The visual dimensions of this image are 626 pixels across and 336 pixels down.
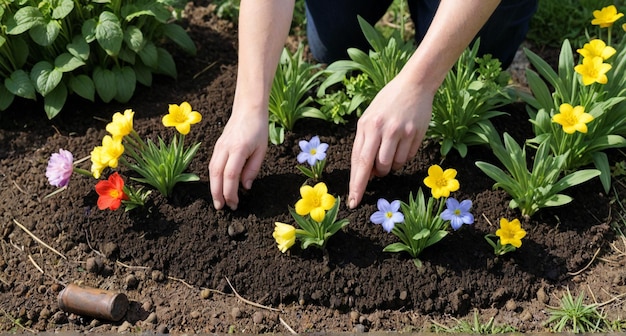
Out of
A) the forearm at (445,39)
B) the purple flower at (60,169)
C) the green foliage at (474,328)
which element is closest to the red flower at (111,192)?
the purple flower at (60,169)

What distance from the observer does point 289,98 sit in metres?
3.10

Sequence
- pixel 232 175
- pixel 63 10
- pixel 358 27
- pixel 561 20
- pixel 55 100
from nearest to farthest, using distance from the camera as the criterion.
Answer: pixel 232 175 → pixel 63 10 → pixel 55 100 → pixel 358 27 → pixel 561 20

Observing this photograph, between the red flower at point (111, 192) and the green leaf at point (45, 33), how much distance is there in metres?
0.81

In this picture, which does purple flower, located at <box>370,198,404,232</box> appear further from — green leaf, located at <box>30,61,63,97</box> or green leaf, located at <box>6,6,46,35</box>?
green leaf, located at <box>6,6,46,35</box>

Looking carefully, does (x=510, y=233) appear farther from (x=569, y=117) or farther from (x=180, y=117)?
(x=180, y=117)

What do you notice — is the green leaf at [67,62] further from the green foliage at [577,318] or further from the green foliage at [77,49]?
the green foliage at [577,318]

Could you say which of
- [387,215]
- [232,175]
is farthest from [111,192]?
[387,215]

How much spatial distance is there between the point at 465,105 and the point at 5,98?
2.09 meters

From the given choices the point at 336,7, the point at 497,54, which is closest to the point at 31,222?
the point at 336,7

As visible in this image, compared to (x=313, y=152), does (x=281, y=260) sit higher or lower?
lower

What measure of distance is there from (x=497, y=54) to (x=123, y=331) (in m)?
2.19

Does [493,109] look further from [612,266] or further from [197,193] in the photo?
Result: [197,193]

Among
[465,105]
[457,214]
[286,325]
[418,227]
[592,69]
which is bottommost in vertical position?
[286,325]

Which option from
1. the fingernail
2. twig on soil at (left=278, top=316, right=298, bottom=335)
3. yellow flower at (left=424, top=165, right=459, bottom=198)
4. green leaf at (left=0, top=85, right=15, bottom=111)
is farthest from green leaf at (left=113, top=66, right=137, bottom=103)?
yellow flower at (left=424, top=165, right=459, bottom=198)
